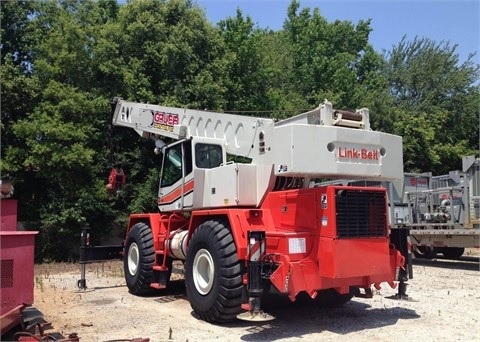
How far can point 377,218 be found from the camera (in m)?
7.77

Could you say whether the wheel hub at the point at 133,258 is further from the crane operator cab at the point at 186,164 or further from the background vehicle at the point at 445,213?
the background vehicle at the point at 445,213

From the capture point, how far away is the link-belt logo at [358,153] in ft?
24.7

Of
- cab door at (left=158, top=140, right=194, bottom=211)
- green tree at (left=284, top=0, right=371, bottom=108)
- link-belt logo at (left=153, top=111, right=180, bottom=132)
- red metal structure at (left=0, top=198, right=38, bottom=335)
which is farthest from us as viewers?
green tree at (left=284, top=0, right=371, bottom=108)

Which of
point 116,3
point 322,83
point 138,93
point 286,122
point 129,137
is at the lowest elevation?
point 286,122

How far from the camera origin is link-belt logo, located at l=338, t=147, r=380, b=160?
7.52 metres

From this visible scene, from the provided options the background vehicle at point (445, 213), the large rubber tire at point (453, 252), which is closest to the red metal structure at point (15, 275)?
the background vehicle at point (445, 213)

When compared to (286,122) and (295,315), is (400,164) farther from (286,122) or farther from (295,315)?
(295,315)

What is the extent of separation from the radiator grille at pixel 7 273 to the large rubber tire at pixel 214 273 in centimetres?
280

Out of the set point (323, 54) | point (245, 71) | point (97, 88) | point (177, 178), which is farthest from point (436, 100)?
point (177, 178)

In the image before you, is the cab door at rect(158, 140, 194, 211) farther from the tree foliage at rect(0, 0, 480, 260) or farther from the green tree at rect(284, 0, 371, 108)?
the green tree at rect(284, 0, 371, 108)

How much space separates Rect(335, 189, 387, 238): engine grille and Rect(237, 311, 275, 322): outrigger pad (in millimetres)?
1521

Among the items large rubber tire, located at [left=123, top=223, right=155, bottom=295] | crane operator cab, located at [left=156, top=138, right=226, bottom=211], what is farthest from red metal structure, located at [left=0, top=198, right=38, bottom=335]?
large rubber tire, located at [left=123, top=223, right=155, bottom=295]

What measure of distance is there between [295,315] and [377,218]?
7.09ft

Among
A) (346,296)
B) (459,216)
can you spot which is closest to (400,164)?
(346,296)
